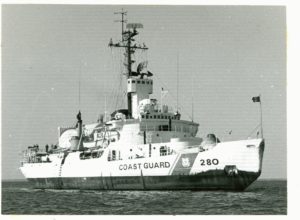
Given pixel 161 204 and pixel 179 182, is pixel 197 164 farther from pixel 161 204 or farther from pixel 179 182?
pixel 161 204

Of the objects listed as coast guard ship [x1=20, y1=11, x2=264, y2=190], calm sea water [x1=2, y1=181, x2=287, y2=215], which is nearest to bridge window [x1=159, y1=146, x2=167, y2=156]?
coast guard ship [x1=20, y1=11, x2=264, y2=190]

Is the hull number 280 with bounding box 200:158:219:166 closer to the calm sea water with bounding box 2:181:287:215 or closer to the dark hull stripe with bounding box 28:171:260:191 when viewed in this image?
the dark hull stripe with bounding box 28:171:260:191

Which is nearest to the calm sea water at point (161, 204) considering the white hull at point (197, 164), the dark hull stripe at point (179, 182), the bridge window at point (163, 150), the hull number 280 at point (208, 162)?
the dark hull stripe at point (179, 182)

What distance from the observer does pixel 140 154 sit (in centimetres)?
2994

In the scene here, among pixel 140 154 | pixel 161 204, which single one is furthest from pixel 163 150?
pixel 161 204

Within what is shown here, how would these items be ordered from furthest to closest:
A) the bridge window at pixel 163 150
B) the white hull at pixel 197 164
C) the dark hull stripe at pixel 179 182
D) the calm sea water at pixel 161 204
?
the bridge window at pixel 163 150 < the dark hull stripe at pixel 179 182 < the white hull at pixel 197 164 < the calm sea water at pixel 161 204

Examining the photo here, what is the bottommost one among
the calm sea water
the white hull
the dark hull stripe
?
the calm sea water

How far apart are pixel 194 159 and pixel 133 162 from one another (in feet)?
Answer: 12.7

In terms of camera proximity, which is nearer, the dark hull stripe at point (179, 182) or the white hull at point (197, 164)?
the white hull at point (197, 164)

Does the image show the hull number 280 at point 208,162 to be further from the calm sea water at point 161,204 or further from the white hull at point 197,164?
the calm sea water at point 161,204

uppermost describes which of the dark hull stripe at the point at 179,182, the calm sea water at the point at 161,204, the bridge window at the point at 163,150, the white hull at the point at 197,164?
the bridge window at the point at 163,150

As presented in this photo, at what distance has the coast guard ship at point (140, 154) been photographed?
27000mm

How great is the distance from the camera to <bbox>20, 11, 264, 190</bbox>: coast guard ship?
27.0m
